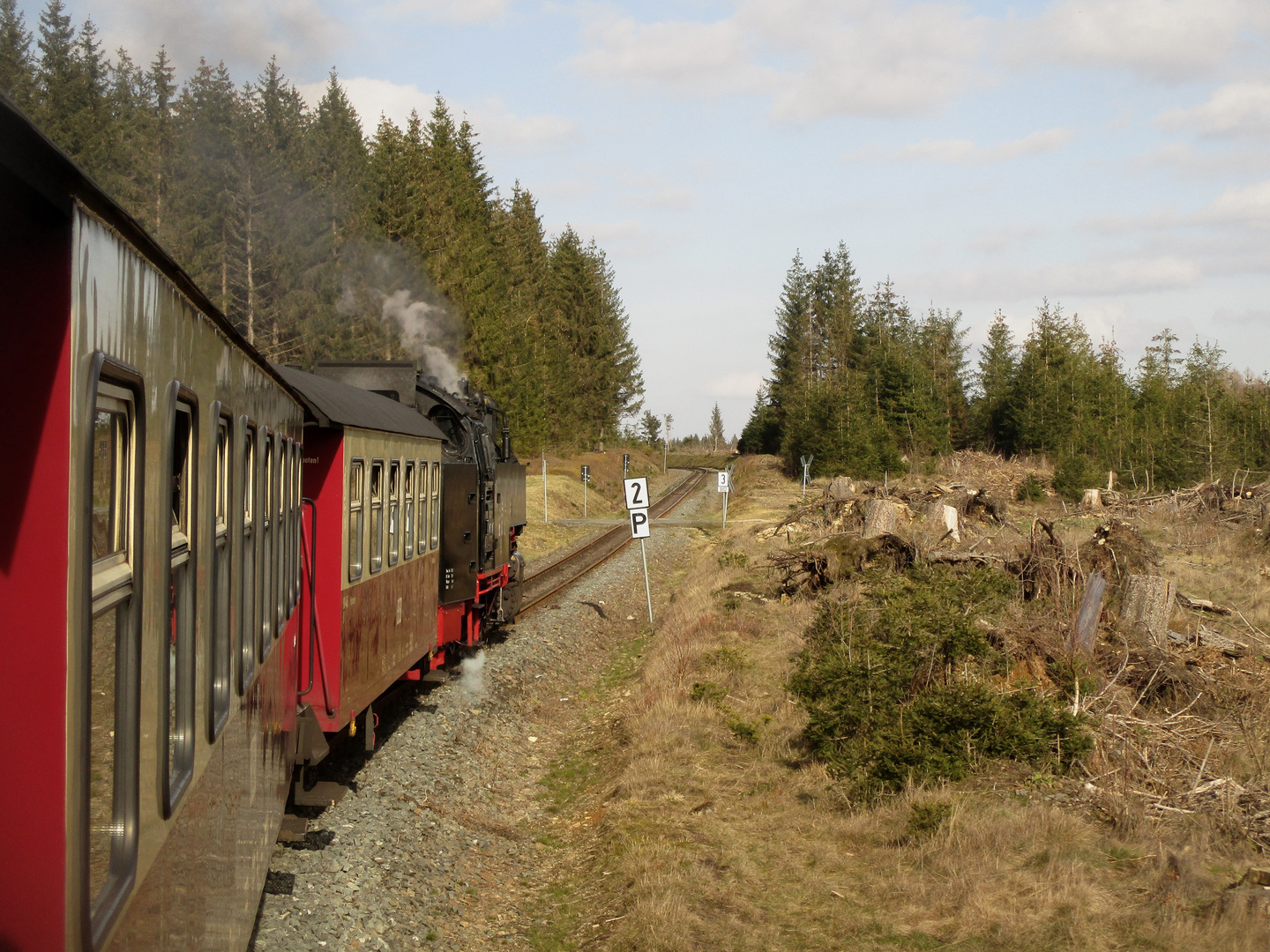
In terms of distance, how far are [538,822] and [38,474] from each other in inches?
313

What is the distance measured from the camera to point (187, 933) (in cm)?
279

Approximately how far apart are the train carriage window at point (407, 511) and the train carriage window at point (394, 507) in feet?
0.49

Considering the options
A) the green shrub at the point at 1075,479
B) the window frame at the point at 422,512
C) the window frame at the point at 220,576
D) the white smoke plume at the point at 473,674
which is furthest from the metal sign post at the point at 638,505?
the green shrub at the point at 1075,479

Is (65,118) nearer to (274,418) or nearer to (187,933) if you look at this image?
(274,418)

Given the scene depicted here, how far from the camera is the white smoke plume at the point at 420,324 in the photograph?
38.1 meters

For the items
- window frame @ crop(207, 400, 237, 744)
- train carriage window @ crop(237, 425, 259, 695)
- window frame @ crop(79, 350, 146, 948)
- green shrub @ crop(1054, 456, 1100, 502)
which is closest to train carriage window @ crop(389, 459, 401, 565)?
train carriage window @ crop(237, 425, 259, 695)

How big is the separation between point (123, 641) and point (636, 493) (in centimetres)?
1535

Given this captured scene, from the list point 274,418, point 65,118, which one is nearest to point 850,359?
point 65,118

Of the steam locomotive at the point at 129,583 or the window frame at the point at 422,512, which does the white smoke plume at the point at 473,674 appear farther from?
the steam locomotive at the point at 129,583

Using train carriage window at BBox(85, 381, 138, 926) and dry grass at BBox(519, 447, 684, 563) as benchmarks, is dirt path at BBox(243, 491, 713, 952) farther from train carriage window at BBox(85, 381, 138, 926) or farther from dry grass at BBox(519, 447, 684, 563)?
dry grass at BBox(519, 447, 684, 563)

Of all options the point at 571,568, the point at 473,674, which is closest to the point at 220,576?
the point at 473,674

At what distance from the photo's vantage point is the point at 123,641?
2.02 meters

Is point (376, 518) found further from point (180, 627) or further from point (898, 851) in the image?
point (180, 627)

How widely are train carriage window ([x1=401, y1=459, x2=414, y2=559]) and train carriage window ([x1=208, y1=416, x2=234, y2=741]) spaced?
558 cm
